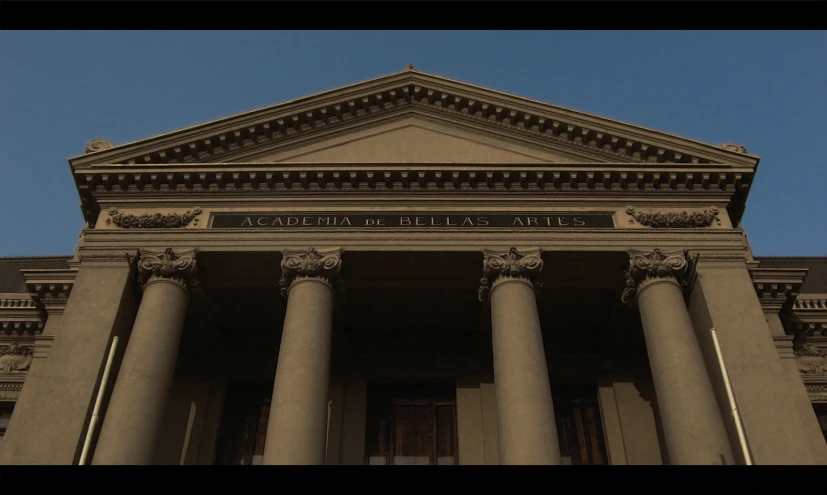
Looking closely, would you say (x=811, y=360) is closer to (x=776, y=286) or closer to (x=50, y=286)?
(x=776, y=286)

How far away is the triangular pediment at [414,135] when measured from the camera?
939 inches

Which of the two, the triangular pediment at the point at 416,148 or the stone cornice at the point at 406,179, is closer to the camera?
the stone cornice at the point at 406,179

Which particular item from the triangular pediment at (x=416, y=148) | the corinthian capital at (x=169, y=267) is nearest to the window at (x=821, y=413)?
the triangular pediment at (x=416, y=148)

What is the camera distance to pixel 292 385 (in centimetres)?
1873

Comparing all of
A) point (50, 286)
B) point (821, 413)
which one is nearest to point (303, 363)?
point (50, 286)

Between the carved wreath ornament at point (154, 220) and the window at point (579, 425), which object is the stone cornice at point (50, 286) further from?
the window at point (579, 425)

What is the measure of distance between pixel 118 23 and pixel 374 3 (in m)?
1.15

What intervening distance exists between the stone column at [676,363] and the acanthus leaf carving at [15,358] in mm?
17462

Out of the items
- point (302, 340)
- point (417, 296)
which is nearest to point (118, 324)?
point (302, 340)

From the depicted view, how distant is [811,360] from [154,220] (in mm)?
19339

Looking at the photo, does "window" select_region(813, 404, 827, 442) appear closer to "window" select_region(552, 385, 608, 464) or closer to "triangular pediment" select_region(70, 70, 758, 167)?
"window" select_region(552, 385, 608, 464)

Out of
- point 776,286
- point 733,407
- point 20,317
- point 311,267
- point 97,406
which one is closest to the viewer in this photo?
point 733,407

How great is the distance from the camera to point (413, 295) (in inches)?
938
